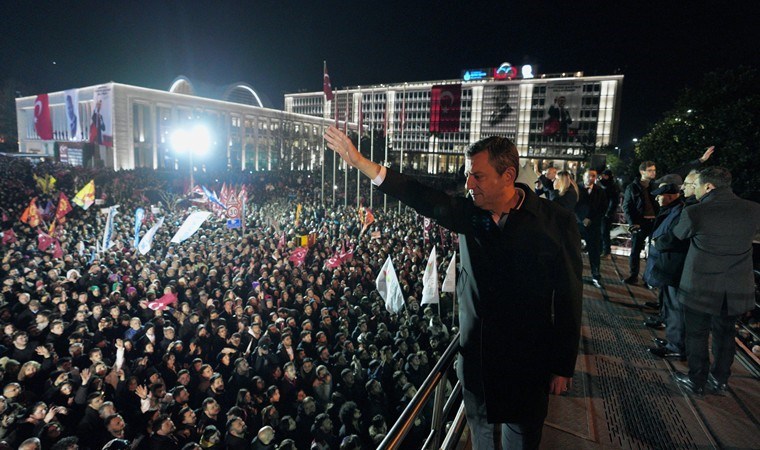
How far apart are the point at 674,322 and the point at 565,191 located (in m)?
2.18

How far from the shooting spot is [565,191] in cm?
571

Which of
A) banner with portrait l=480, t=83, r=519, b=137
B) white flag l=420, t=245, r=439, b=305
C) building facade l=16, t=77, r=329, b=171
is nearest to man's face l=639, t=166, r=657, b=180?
white flag l=420, t=245, r=439, b=305

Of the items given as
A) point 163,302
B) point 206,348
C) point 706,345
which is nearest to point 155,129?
point 163,302

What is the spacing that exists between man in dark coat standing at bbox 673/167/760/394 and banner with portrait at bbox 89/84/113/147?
60160mm

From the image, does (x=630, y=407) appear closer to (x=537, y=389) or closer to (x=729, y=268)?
(x=729, y=268)

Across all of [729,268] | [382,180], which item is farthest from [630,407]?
[382,180]

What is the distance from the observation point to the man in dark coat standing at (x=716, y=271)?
336 cm

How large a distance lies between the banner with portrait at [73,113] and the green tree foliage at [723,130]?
225 ft

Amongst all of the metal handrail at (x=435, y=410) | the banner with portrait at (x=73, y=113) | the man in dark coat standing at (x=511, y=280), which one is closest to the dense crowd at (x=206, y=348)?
the metal handrail at (x=435, y=410)

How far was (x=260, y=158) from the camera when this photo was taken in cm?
7081

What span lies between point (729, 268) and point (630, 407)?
56.7 inches

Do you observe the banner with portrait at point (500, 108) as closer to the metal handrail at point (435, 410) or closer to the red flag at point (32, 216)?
the red flag at point (32, 216)

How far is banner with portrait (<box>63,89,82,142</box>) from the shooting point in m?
57.7

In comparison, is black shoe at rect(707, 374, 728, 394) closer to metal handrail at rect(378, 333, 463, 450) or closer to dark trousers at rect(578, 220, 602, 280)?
metal handrail at rect(378, 333, 463, 450)
